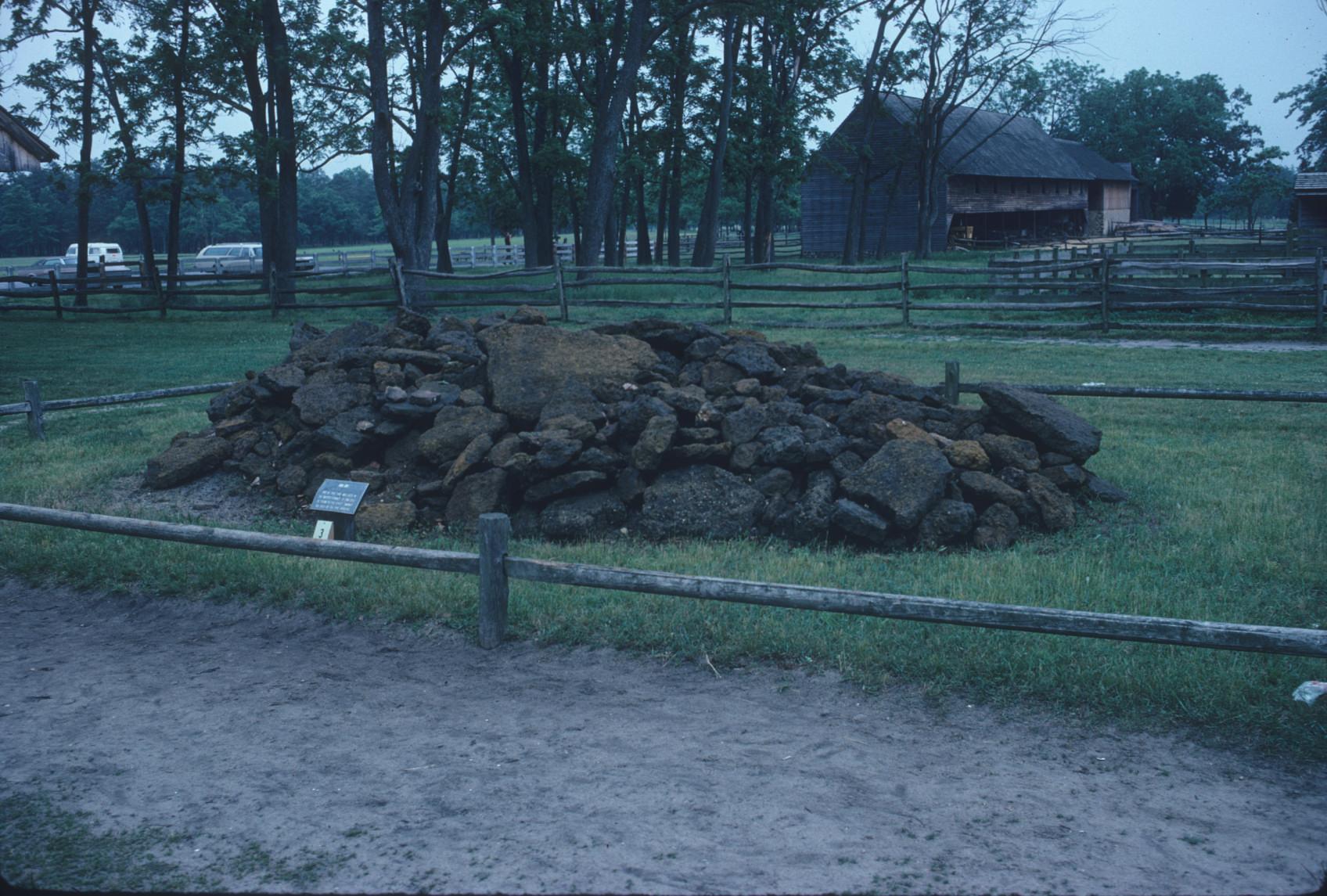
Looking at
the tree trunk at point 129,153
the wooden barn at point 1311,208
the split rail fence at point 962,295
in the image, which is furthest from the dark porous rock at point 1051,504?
the wooden barn at point 1311,208

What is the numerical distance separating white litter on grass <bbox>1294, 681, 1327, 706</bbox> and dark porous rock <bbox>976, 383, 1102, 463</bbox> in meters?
3.64

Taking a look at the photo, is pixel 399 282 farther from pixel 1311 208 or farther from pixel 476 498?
pixel 1311 208

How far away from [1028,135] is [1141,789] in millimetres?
60214

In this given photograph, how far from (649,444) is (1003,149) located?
50.8m

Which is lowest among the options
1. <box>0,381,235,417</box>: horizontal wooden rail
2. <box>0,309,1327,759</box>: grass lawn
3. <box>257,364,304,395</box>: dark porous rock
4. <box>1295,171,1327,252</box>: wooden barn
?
<box>0,309,1327,759</box>: grass lawn

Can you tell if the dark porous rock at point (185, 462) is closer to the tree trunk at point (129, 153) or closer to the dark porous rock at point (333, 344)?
the dark porous rock at point (333, 344)

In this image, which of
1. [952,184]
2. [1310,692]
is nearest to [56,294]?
[1310,692]

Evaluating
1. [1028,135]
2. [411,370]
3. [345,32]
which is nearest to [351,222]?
[1028,135]

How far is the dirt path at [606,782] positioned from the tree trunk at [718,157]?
96.1ft

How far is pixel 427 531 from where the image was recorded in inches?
314

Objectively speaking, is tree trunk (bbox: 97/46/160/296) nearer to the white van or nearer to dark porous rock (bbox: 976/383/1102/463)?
the white van

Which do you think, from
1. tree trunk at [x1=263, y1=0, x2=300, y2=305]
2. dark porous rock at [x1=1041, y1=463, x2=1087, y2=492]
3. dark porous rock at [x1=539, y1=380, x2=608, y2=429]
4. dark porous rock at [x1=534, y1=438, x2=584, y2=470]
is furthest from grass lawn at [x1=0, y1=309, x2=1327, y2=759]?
tree trunk at [x1=263, y1=0, x2=300, y2=305]

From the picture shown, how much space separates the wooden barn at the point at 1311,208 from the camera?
3381cm

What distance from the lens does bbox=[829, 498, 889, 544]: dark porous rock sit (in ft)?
23.6
